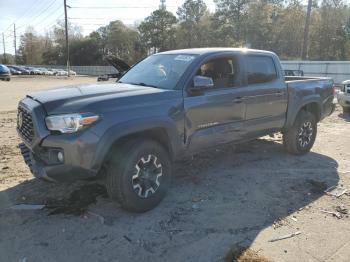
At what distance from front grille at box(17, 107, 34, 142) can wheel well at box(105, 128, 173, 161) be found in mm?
915

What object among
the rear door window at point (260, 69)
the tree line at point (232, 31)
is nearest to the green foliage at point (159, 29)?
the tree line at point (232, 31)

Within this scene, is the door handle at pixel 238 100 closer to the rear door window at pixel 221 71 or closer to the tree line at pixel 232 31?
the rear door window at pixel 221 71

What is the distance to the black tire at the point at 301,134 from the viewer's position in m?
7.21

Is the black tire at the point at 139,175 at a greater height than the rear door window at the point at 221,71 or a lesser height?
lesser

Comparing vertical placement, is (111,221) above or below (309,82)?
below

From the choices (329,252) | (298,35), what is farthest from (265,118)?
(298,35)

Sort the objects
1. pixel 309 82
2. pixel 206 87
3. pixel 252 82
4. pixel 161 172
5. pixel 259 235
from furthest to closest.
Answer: pixel 309 82, pixel 252 82, pixel 206 87, pixel 161 172, pixel 259 235

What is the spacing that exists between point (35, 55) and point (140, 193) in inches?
4024

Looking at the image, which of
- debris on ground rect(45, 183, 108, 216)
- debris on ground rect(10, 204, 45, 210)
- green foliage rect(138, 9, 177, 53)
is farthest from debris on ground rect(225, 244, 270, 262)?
green foliage rect(138, 9, 177, 53)

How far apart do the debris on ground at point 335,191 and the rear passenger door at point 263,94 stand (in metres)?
1.35

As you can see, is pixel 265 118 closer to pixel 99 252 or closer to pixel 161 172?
pixel 161 172

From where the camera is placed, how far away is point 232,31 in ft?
218

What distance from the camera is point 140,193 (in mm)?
4676

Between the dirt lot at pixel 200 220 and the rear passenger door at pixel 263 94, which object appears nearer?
the dirt lot at pixel 200 220
